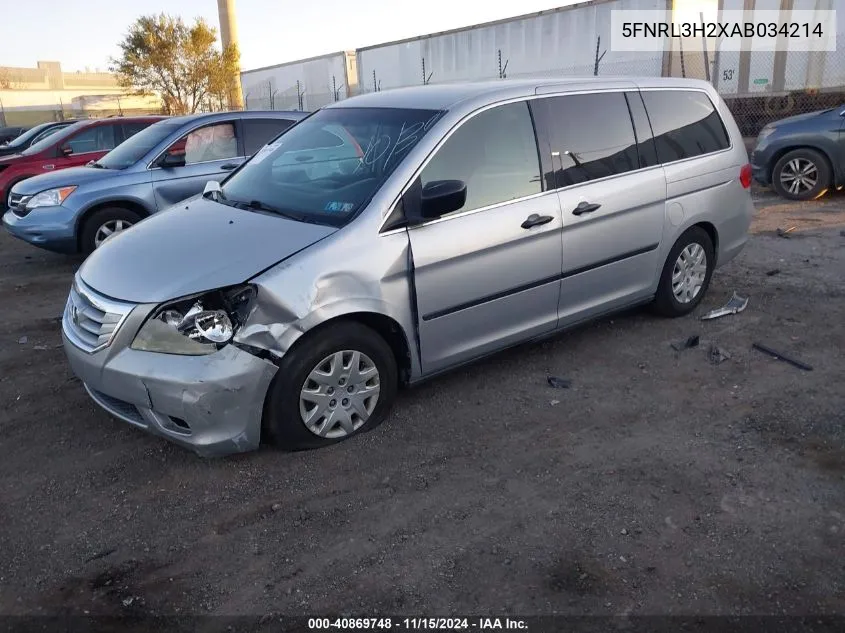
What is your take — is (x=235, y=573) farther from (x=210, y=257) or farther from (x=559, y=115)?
(x=559, y=115)

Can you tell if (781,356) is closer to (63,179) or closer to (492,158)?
(492,158)

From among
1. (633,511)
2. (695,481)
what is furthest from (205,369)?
(695,481)

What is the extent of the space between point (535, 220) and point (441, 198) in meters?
0.77

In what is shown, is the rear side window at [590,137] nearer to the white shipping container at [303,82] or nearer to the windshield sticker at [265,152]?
the windshield sticker at [265,152]


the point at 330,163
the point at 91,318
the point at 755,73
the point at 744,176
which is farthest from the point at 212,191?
the point at 755,73

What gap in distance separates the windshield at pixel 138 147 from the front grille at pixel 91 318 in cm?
459

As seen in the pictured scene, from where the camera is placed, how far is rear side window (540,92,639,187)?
178 inches

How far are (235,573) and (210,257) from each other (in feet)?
5.11

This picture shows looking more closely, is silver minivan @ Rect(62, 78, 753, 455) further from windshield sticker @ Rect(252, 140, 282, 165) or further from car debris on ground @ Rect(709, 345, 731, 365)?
car debris on ground @ Rect(709, 345, 731, 365)

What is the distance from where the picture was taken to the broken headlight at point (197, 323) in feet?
11.2

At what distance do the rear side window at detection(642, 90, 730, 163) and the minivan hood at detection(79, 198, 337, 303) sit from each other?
277cm

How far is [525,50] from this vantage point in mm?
20375

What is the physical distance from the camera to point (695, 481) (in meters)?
3.48

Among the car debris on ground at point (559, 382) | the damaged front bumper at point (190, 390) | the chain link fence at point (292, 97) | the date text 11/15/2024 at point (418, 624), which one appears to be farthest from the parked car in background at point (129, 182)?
the chain link fence at point (292, 97)
